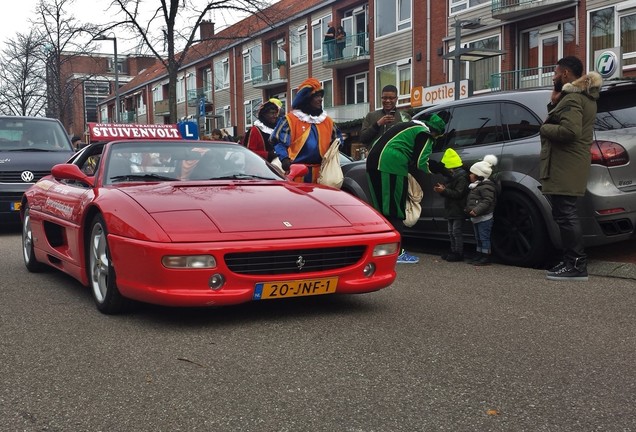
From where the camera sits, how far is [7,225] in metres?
12.7

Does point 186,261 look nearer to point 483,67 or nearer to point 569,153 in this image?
point 569,153

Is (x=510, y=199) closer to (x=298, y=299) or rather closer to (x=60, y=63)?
(x=298, y=299)

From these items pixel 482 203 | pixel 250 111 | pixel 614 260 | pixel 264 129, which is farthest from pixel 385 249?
pixel 250 111

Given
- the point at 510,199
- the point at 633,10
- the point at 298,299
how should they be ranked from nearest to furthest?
the point at 298,299
the point at 510,199
the point at 633,10

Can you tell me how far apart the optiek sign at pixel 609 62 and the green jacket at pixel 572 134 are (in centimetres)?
1349

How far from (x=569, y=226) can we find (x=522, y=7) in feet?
A: 64.4

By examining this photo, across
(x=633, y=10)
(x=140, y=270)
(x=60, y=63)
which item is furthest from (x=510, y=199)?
(x=60, y=63)

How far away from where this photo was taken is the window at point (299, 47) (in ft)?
125

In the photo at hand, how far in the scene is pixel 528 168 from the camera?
661 cm

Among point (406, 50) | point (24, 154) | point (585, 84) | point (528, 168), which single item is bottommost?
point (528, 168)

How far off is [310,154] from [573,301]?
10.2 feet

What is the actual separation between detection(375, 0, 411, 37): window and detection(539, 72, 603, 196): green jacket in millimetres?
24350

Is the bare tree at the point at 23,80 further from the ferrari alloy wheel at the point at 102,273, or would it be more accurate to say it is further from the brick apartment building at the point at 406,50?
the ferrari alloy wheel at the point at 102,273

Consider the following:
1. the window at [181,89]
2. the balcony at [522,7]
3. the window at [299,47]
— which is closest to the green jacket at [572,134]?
the balcony at [522,7]
